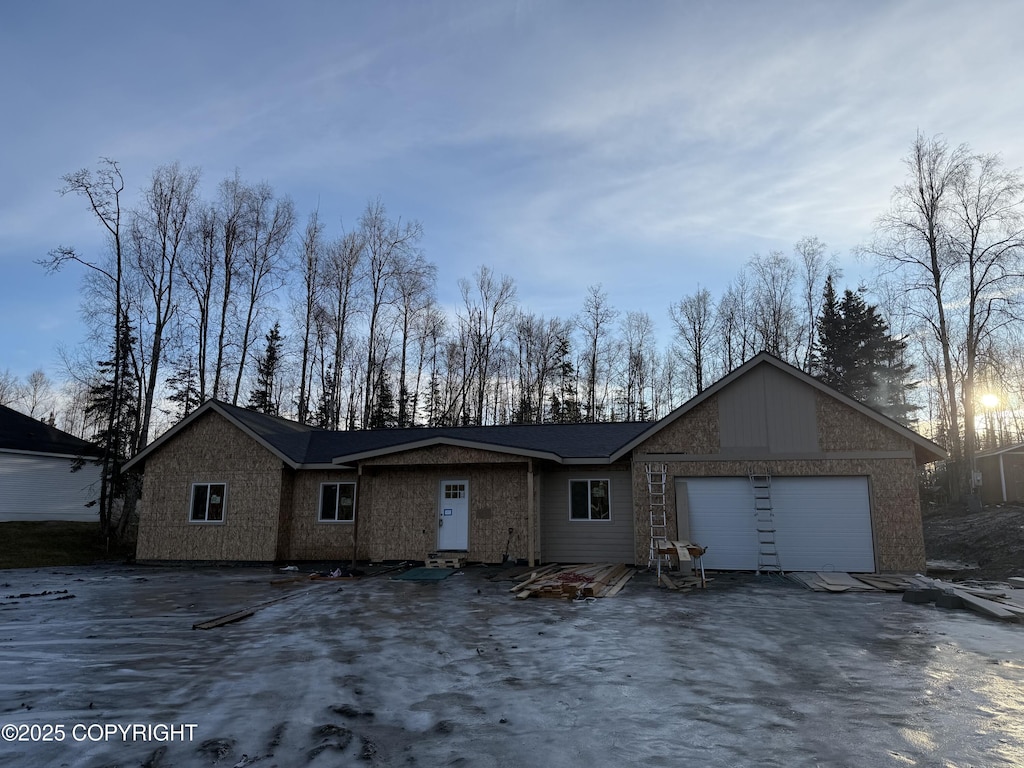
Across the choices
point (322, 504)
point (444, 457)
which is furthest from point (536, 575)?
point (322, 504)

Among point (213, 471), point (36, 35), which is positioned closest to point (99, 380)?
point (213, 471)

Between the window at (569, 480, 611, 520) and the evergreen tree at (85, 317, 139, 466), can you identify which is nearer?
the window at (569, 480, 611, 520)

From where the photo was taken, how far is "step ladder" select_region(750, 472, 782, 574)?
14.8 m

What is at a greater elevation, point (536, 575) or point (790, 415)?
point (790, 415)

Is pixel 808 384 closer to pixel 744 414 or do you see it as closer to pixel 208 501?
pixel 744 414

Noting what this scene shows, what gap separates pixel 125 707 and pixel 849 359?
37970 millimetres

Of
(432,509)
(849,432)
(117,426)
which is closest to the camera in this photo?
(849,432)

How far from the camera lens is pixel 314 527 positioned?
60.7 feet

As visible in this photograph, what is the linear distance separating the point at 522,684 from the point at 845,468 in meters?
11.9

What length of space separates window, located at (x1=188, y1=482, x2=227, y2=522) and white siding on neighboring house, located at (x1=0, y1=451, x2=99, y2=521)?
437 inches

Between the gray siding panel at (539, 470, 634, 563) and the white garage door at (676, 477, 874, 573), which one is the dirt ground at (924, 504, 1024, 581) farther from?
the gray siding panel at (539, 470, 634, 563)

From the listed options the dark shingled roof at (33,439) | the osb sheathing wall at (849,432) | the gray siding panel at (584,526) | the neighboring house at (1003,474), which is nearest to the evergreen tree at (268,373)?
the dark shingled roof at (33,439)

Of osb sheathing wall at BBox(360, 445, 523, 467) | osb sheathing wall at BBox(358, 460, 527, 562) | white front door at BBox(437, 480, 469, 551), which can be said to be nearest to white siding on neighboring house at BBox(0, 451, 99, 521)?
osb sheathing wall at BBox(358, 460, 527, 562)

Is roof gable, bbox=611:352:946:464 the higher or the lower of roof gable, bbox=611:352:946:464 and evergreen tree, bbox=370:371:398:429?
the lower
